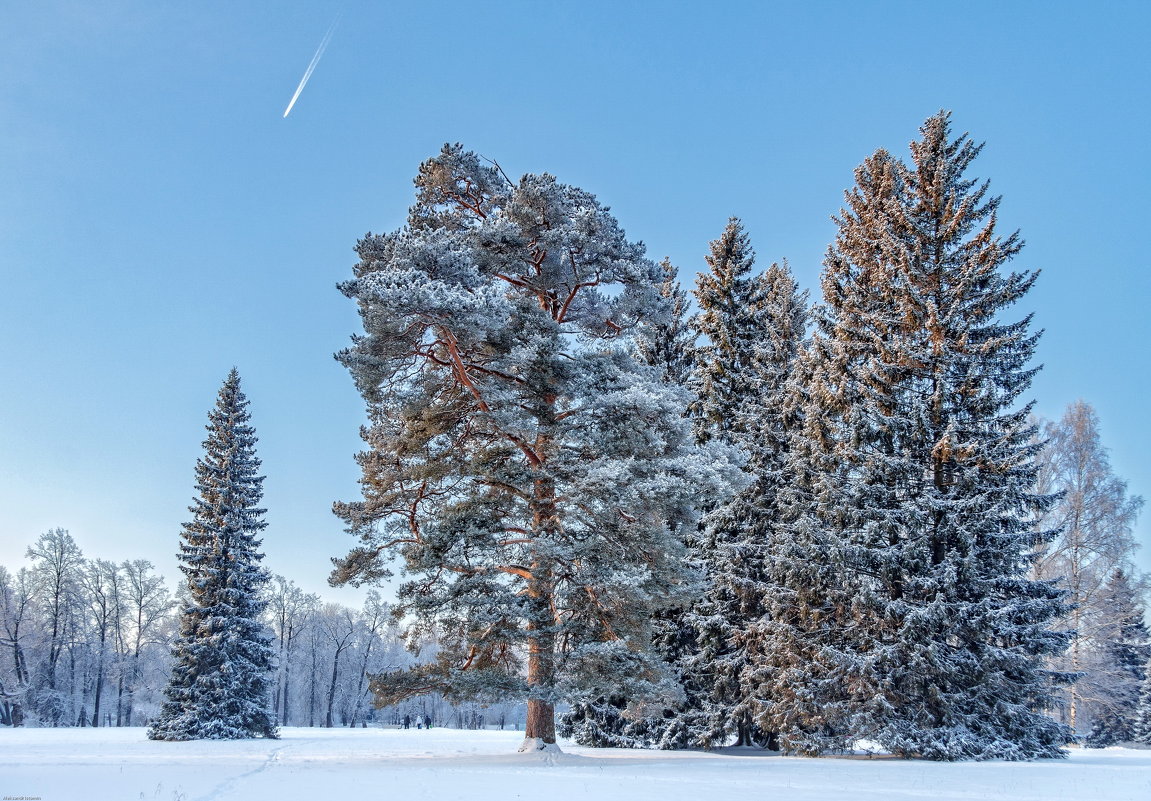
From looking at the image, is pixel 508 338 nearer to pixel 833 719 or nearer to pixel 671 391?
pixel 671 391

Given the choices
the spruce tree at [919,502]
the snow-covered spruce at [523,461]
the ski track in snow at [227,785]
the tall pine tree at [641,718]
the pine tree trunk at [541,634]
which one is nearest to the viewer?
the ski track in snow at [227,785]

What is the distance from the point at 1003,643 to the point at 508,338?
12.5 m

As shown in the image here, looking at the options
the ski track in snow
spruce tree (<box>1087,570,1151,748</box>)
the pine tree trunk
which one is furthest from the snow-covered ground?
spruce tree (<box>1087,570,1151,748</box>)

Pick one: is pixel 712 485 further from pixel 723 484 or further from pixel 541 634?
pixel 541 634

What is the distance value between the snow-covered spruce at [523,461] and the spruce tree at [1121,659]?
17013 millimetres

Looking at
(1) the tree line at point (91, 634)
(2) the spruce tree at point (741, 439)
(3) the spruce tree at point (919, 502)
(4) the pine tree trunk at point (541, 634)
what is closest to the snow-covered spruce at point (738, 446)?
(2) the spruce tree at point (741, 439)

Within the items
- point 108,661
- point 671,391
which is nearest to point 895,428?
point 671,391

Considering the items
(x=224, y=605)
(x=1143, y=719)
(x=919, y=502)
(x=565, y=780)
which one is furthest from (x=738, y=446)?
(x=1143, y=719)

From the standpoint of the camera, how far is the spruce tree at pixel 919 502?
49.6 ft

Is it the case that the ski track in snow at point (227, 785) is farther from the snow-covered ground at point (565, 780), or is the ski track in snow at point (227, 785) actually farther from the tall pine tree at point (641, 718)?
the tall pine tree at point (641, 718)

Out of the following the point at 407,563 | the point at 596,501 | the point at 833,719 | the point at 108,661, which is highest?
the point at 596,501

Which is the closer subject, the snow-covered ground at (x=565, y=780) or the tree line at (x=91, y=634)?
the snow-covered ground at (x=565, y=780)

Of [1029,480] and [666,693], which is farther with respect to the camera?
[1029,480]

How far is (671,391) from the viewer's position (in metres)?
14.8
